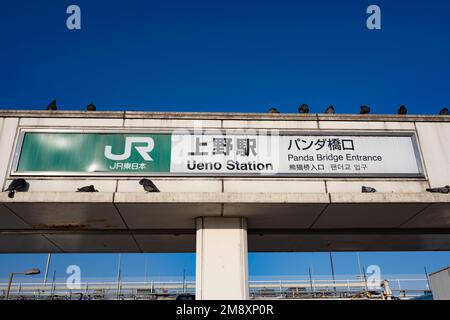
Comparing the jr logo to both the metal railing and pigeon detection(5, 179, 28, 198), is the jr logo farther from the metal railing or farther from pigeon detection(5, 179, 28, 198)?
the metal railing

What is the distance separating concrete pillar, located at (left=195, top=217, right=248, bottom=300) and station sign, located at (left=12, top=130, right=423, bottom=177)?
114cm

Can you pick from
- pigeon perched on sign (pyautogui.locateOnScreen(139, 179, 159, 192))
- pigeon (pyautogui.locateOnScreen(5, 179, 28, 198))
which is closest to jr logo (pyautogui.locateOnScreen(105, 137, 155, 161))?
pigeon perched on sign (pyautogui.locateOnScreen(139, 179, 159, 192))

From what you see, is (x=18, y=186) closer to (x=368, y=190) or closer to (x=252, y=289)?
(x=368, y=190)

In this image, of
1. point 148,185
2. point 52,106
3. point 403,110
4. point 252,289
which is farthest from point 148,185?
point 252,289

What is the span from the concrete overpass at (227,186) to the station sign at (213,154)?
0.10 ft

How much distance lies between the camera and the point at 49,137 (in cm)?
771

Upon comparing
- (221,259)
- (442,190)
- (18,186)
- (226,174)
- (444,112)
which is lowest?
(221,259)

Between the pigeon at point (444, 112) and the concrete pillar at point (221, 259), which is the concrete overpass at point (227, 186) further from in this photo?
the pigeon at point (444, 112)

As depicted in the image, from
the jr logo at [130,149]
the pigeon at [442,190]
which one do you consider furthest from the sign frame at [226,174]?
the pigeon at [442,190]

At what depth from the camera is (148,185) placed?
7.12 m

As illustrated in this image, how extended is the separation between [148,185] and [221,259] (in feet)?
6.95

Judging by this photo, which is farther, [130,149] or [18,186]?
[130,149]
